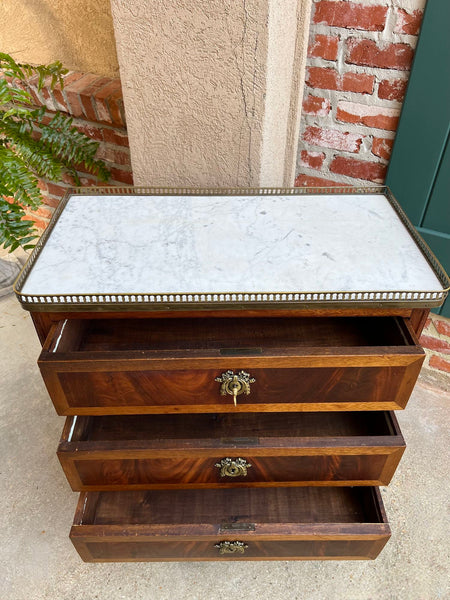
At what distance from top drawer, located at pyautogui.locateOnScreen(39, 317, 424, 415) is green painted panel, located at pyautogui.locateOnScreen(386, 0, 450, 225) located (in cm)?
49

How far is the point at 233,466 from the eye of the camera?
3.33 feet

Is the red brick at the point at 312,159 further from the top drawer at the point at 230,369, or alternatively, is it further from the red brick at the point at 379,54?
the top drawer at the point at 230,369

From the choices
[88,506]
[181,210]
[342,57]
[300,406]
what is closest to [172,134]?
[181,210]

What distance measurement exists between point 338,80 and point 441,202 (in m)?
0.44

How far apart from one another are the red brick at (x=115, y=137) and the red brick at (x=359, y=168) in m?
0.74

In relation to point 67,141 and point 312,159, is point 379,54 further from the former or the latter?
point 67,141

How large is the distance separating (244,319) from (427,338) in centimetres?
82

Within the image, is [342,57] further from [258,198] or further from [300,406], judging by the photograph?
[300,406]

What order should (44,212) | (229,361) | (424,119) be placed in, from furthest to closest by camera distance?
(44,212), (424,119), (229,361)

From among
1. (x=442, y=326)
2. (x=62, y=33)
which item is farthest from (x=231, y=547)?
(x=62, y=33)

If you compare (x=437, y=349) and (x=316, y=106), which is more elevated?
(x=316, y=106)

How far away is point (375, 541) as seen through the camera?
1.05 m

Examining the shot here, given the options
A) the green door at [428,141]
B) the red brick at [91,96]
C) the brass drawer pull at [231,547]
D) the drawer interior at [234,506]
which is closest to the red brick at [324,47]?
the green door at [428,141]

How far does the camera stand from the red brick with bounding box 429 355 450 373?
1596mm
